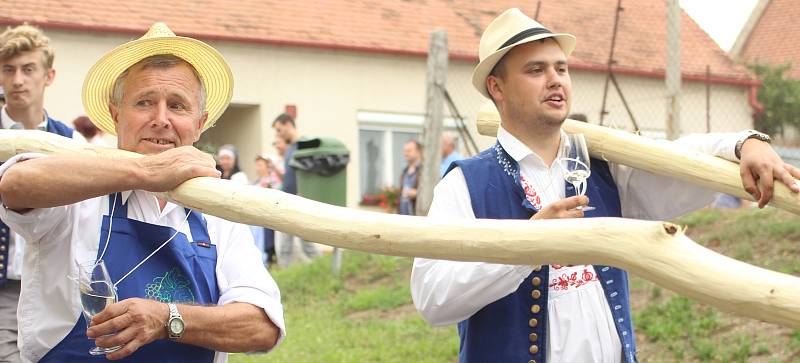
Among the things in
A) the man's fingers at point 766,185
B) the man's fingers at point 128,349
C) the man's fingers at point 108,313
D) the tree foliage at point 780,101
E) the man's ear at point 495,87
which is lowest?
the man's fingers at point 128,349

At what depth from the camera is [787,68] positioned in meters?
25.2

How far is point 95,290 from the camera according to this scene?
3.43 metres

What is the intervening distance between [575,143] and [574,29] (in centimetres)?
1870

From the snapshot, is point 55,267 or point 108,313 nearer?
point 108,313

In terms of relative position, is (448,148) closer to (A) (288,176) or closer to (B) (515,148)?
(A) (288,176)

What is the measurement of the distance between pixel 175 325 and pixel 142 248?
0.31m

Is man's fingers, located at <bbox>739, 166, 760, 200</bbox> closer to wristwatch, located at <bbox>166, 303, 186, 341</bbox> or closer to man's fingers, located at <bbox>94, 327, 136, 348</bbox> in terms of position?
wristwatch, located at <bbox>166, 303, 186, 341</bbox>

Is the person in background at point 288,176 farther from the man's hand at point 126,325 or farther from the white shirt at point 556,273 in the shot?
the man's hand at point 126,325

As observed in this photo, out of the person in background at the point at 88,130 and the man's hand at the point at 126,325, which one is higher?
the person in background at the point at 88,130

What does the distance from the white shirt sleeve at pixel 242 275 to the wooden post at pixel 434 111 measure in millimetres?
8033

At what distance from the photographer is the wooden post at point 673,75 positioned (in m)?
10.8

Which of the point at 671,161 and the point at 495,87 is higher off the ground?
the point at 495,87

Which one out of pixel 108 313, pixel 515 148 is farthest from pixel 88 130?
pixel 108 313

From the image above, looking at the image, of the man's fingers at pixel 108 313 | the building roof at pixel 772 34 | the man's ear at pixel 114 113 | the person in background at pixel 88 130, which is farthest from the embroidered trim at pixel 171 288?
the building roof at pixel 772 34
